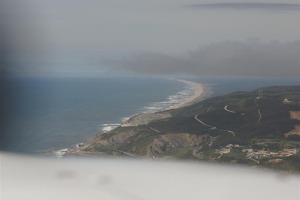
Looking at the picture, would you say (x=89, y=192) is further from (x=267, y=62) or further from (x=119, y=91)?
(x=267, y=62)

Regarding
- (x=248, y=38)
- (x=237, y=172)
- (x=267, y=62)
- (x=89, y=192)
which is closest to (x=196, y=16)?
(x=248, y=38)

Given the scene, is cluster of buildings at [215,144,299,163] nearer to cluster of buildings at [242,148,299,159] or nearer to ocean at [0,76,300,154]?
cluster of buildings at [242,148,299,159]

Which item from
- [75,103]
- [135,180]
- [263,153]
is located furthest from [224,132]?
[75,103]

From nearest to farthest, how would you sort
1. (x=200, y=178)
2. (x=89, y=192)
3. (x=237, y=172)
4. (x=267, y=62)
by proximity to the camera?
(x=89, y=192) → (x=200, y=178) → (x=237, y=172) → (x=267, y=62)

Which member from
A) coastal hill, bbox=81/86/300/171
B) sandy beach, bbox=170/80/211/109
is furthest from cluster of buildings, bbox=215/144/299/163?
sandy beach, bbox=170/80/211/109

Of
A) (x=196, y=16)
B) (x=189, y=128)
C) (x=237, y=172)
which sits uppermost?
(x=196, y=16)

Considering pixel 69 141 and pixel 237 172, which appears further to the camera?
pixel 69 141

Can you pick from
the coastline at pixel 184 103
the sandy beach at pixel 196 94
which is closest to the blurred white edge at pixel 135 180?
the coastline at pixel 184 103
